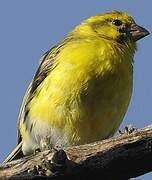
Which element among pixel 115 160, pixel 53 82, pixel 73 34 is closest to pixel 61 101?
pixel 53 82

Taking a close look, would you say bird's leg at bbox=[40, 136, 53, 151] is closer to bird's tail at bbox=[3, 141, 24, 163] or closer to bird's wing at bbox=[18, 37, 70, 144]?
bird's wing at bbox=[18, 37, 70, 144]

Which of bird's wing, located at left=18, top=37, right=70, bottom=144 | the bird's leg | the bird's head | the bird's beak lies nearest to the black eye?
the bird's head

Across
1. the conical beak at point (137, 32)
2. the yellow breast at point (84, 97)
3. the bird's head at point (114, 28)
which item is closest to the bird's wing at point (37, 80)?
the yellow breast at point (84, 97)

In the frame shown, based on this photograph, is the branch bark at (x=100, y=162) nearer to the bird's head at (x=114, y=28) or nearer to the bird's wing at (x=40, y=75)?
the bird's wing at (x=40, y=75)

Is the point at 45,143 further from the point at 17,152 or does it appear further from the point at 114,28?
the point at 114,28

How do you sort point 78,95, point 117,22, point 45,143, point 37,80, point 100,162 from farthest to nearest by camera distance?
point 117,22, point 37,80, point 45,143, point 78,95, point 100,162

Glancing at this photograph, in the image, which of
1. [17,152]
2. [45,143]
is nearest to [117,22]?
[45,143]
